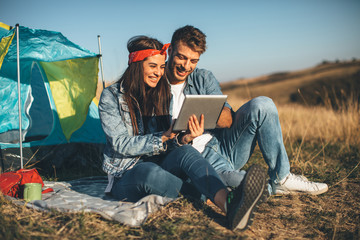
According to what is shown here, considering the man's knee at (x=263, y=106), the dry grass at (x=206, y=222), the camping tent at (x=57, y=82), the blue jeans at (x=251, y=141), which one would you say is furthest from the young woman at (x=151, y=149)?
the camping tent at (x=57, y=82)

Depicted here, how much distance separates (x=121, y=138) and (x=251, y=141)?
1159mm

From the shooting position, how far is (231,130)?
2.57m

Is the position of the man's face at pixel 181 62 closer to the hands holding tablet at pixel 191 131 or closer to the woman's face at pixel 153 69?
the woman's face at pixel 153 69

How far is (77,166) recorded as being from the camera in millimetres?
3742

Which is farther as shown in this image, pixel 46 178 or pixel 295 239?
pixel 46 178

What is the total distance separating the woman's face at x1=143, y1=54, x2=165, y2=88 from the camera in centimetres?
246

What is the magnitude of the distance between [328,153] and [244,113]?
248cm

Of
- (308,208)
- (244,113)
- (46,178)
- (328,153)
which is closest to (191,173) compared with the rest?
(244,113)

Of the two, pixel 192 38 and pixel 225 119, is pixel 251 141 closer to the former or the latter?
pixel 225 119

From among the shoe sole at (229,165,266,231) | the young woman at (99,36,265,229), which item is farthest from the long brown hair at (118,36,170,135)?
the shoe sole at (229,165,266,231)

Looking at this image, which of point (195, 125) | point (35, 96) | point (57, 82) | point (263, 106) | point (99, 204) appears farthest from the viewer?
point (35, 96)

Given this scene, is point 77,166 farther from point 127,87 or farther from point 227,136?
point 227,136

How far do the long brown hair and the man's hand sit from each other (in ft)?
1.53

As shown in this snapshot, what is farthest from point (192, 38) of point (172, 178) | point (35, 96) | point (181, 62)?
point (35, 96)
